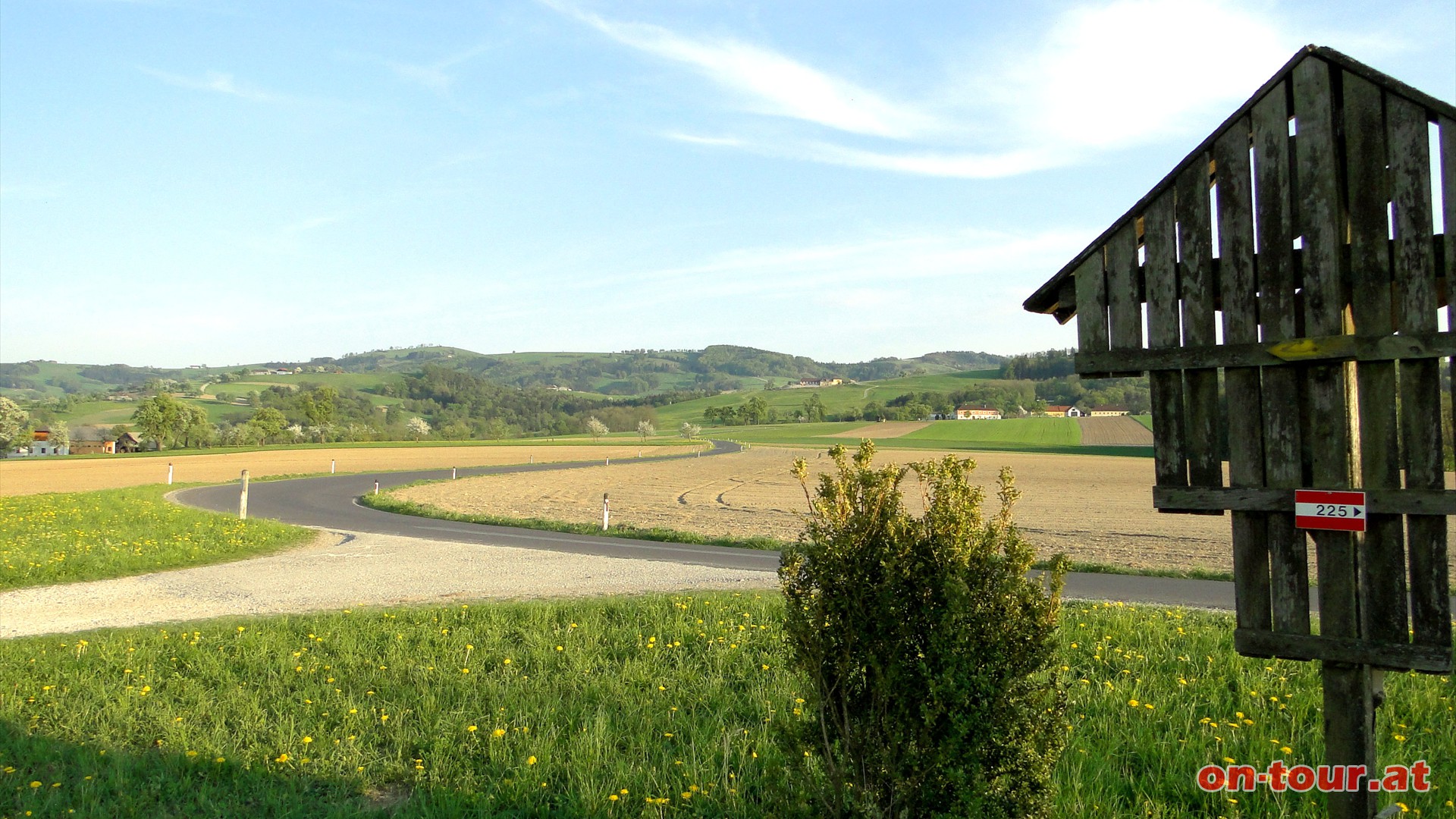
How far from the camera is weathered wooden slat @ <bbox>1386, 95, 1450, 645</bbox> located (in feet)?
9.82

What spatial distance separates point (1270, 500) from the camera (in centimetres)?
328

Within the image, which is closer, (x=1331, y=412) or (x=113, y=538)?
(x=1331, y=412)

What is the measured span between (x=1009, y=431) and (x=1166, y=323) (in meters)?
108

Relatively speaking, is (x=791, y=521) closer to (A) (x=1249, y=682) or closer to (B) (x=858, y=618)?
(A) (x=1249, y=682)

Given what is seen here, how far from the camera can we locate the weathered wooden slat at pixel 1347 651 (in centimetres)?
314

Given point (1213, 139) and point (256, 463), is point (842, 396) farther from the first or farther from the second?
point (1213, 139)

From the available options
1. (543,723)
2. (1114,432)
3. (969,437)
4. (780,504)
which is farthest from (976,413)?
(543,723)

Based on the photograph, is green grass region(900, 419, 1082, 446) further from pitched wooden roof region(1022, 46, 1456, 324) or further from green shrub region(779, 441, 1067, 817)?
green shrub region(779, 441, 1067, 817)

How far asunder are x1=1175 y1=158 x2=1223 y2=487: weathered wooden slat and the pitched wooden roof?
0.06m

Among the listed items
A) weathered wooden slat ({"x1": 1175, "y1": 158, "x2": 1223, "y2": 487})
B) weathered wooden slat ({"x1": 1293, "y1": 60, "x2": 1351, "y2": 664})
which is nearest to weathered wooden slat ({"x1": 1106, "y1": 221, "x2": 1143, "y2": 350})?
weathered wooden slat ({"x1": 1175, "y1": 158, "x2": 1223, "y2": 487})

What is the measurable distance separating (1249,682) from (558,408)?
16616cm

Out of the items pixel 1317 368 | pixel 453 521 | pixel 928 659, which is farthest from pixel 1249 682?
pixel 453 521

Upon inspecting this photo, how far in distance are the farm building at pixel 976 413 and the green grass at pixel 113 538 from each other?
12378 cm

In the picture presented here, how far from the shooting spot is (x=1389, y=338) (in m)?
3.03
